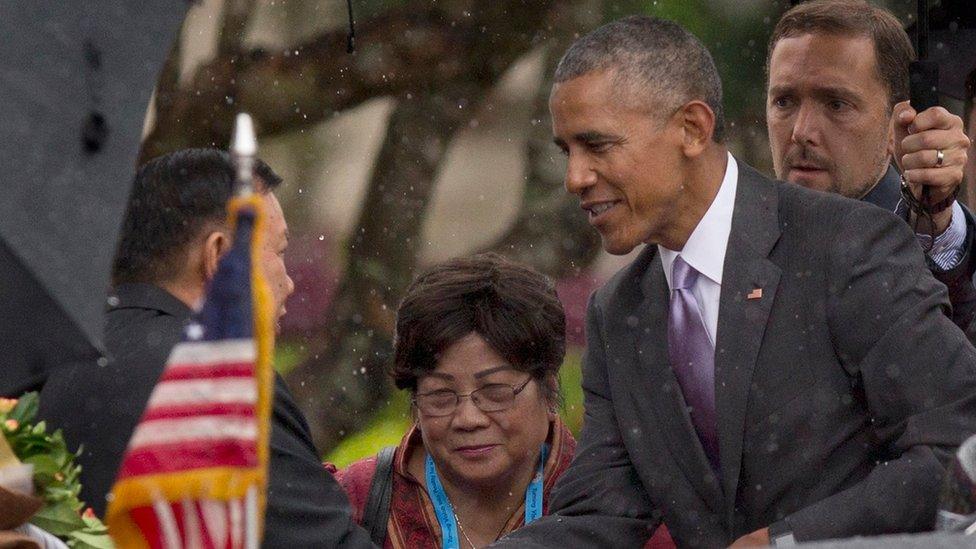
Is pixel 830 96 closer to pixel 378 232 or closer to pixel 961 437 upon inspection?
pixel 961 437

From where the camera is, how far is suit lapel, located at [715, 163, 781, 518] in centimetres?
375

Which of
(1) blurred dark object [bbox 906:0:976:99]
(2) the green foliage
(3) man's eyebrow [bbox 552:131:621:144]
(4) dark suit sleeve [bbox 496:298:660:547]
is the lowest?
(2) the green foliage

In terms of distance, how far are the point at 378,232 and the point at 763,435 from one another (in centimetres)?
487

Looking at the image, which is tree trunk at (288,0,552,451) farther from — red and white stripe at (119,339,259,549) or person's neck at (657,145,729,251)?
red and white stripe at (119,339,259,549)

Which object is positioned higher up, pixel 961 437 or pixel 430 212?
pixel 430 212

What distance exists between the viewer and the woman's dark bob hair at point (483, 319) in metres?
4.76

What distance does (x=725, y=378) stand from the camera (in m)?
3.77

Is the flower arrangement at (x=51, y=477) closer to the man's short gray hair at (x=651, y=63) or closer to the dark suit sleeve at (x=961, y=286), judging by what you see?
the man's short gray hair at (x=651, y=63)

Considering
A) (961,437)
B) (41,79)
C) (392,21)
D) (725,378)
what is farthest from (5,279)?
(392,21)

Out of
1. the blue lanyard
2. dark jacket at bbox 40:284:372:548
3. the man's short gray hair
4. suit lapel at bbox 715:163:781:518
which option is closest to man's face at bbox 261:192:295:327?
dark jacket at bbox 40:284:372:548

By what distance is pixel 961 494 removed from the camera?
2311 millimetres

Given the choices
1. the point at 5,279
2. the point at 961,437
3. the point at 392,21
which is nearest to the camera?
the point at 5,279

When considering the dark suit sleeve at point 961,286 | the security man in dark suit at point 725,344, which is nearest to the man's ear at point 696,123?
the security man in dark suit at point 725,344

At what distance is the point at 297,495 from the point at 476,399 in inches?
34.3
